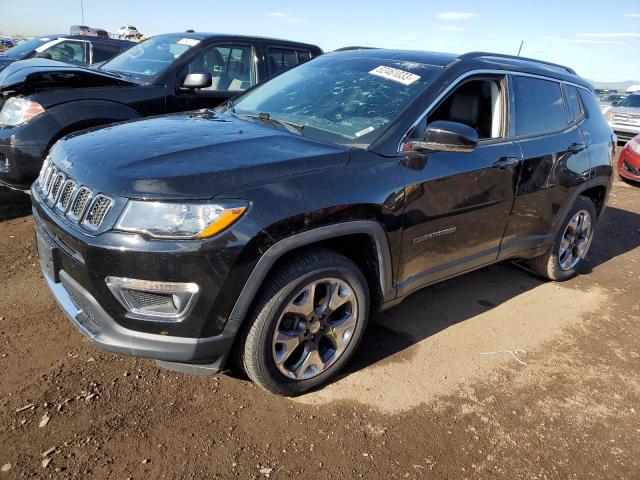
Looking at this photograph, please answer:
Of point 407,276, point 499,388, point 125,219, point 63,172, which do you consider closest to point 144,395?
point 125,219

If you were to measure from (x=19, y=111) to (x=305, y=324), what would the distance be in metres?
3.54

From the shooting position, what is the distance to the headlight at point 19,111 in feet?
14.6

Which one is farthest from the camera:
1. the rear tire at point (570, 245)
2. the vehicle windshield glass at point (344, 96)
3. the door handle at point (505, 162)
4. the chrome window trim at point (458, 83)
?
the rear tire at point (570, 245)

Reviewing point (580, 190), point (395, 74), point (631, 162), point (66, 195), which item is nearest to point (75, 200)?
A: point (66, 195)

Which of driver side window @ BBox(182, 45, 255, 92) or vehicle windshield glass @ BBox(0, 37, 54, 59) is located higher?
driver side window @ BBox(182, 45, 255, 92)

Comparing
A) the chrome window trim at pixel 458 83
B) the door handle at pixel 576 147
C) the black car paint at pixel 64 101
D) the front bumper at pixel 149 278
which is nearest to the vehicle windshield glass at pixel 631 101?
the door handle at pixel 576 147

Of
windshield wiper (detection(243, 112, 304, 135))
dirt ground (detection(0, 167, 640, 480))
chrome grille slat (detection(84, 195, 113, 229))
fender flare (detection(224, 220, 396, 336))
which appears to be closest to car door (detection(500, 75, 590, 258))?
dirt ground (detection(0, 167, 640, 480))

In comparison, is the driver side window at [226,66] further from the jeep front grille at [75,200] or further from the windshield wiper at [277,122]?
the jeep front grille at [75,200]

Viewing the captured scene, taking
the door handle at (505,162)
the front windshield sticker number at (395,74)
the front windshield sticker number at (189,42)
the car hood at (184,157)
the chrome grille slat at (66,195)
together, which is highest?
the front windshield sticker number at (395,74)

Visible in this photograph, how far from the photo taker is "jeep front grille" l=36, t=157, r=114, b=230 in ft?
7.35

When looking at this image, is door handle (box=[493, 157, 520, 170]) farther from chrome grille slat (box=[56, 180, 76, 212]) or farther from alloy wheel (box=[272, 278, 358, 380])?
chrome grille slat (box=[56, 180, 76, 212])

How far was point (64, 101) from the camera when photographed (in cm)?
459

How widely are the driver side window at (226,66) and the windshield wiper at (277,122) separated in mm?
2486

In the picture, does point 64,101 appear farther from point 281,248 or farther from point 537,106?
point 537,106
